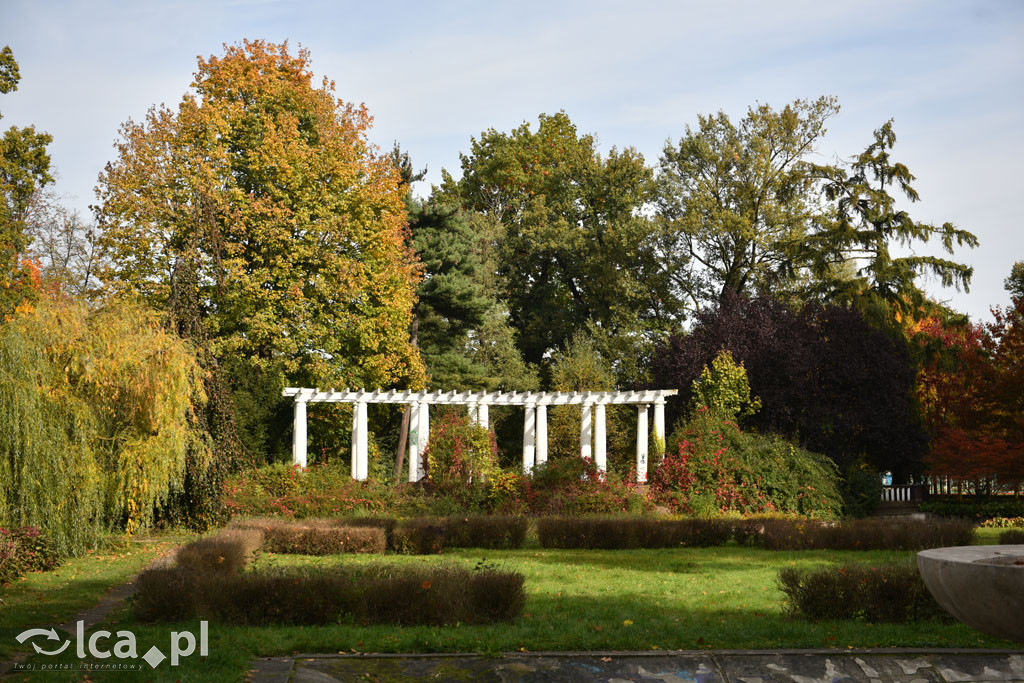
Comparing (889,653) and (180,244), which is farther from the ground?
(180,244)

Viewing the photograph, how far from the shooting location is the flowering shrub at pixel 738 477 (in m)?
21.1

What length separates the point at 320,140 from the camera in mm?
27922

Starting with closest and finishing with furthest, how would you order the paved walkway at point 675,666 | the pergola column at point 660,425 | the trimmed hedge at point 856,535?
1. the paved walkway at point 675,666
2. the trimmed hedge at point 856,535
3. the pergola column at point 660,425

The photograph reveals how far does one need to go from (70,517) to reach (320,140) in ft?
55.3

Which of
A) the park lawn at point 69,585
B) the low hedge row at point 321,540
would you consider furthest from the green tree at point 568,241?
the park lawn at point 69,585

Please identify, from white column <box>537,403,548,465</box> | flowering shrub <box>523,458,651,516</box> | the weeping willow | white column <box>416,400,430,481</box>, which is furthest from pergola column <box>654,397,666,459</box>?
the weeping willow

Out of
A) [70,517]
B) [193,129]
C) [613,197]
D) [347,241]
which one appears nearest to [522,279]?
[613,197]

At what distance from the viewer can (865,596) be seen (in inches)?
359

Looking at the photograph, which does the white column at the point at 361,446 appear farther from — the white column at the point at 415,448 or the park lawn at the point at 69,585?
the park lawn at the point at 69,585

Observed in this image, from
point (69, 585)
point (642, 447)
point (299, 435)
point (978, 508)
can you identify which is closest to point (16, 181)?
point (299, 435)

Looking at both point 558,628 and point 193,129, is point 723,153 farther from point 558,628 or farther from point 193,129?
point 558,628

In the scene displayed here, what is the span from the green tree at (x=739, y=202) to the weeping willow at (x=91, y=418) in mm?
20470

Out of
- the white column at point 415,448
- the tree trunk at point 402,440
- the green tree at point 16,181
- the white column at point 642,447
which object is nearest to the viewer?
the green tree at point 16,181

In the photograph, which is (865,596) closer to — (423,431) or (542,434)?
(423,431)
